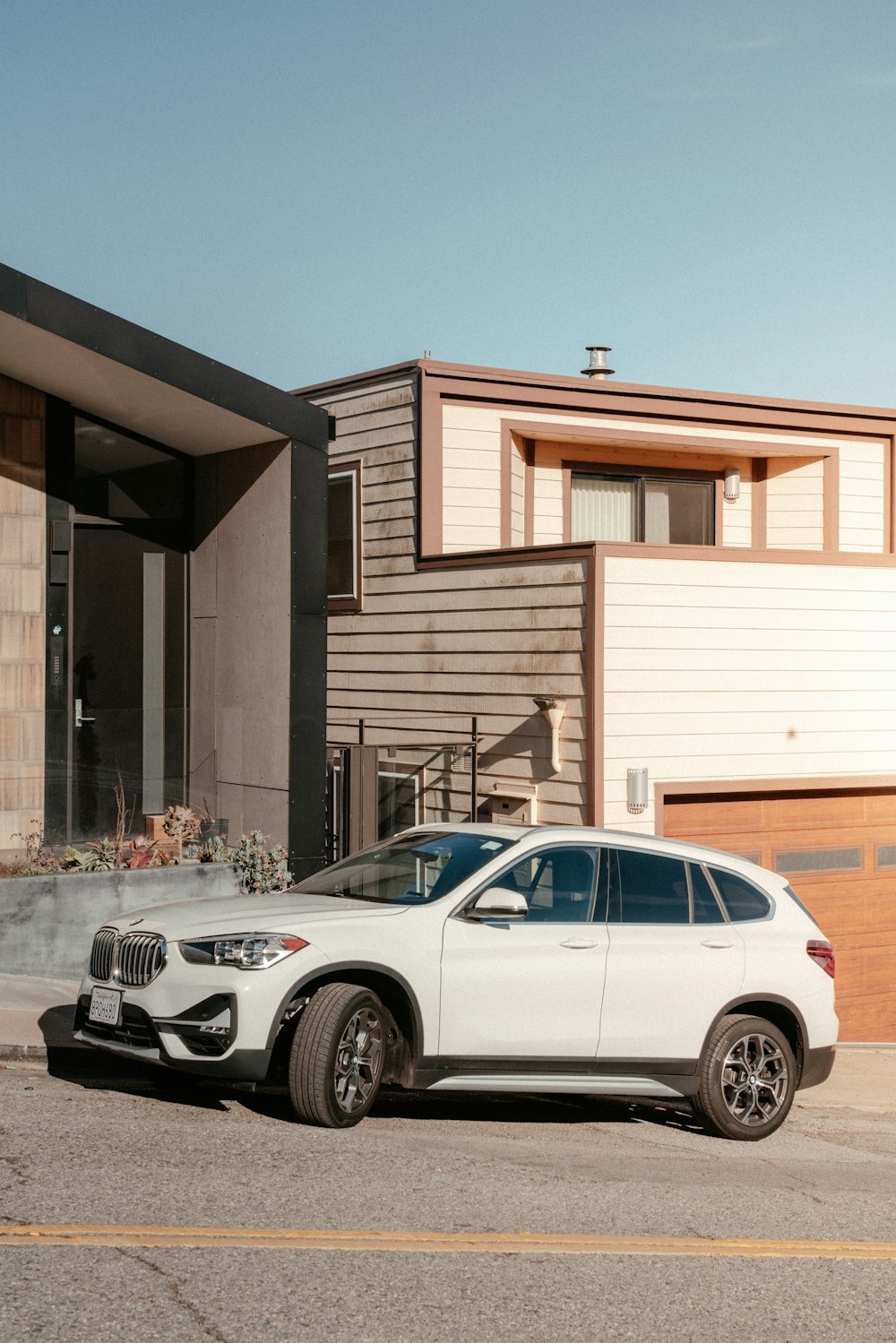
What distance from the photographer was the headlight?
729 cm

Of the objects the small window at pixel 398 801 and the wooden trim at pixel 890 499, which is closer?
the small window at pixel 398 801

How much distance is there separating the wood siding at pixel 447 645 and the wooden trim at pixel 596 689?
0.45 ft

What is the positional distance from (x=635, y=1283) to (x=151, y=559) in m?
9.83

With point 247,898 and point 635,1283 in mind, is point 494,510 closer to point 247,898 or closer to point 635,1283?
point 247,898

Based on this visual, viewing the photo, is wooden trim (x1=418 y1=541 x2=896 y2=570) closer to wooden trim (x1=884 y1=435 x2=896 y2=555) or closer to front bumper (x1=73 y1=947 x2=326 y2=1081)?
wooden trim (x1=884 y1=435 x2=896 y2=555)

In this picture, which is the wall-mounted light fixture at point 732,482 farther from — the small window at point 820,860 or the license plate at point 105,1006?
the license plate at point 105,1006

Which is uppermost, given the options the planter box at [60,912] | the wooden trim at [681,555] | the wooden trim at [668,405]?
the wooden trim at [668,405]

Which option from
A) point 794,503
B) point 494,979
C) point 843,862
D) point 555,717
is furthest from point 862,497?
point 494,979

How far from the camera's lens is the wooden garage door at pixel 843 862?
1397 centimetres

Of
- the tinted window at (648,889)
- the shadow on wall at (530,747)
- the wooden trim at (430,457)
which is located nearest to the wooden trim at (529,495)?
the wooden trim at (430,457)

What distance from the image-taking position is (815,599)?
13930mm

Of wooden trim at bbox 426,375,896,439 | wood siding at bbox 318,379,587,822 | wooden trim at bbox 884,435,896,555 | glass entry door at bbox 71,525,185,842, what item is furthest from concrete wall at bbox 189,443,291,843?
wooden trim at bbox 884,435,896,555

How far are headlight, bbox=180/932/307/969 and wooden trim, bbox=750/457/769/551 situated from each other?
1258cm

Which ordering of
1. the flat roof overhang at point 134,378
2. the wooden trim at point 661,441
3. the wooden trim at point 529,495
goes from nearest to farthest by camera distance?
1. the flat roof overhang at point 134,378
2. the wooden trim at point 661,441
3. the wooden trim at point 529,495
